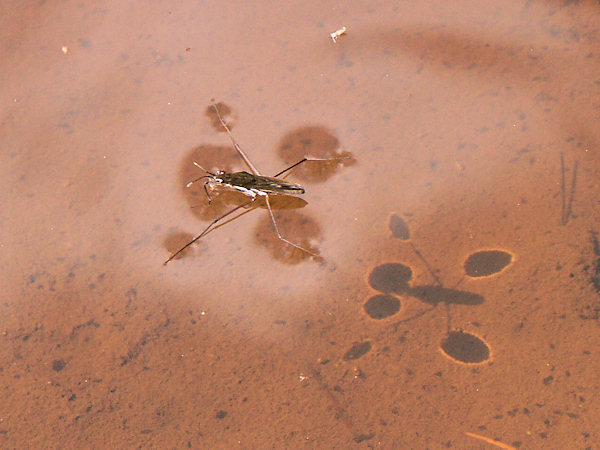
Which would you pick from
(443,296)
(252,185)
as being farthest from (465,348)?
(252,185)

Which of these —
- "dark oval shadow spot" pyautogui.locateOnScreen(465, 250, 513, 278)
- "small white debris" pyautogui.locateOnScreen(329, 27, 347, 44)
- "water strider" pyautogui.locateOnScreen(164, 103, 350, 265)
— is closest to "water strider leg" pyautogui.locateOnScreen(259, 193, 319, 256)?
"water strider" pyautogui.locateOnScreen(164, 103, 350, 265)

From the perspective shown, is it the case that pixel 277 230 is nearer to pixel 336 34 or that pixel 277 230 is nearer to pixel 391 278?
pixel 391 278

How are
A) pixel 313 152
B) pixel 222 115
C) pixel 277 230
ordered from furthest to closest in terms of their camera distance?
pixel 222 115 → pixel 313 152 → pixel 277 230

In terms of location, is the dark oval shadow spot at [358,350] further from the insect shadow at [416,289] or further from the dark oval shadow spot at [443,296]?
the dark oval shadow spot at [443,296]

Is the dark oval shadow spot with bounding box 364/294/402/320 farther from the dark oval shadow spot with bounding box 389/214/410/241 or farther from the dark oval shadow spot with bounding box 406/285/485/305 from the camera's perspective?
the dark oval shadow spot with bounding box 389/214/410/241

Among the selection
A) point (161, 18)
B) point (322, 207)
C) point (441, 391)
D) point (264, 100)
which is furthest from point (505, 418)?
point (161, 18)
